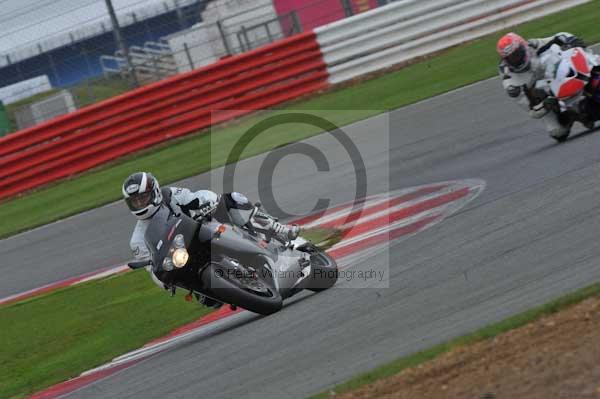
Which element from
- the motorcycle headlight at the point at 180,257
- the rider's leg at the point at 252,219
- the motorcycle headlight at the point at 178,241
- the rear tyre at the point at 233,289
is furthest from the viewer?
the rider's leg at the point at 252,219

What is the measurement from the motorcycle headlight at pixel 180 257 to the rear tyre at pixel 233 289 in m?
0.36

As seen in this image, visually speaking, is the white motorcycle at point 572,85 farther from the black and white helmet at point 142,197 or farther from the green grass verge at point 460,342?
the green grass verge at point 460,342

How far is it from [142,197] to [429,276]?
2229 millimetres

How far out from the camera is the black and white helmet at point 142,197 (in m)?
7.79

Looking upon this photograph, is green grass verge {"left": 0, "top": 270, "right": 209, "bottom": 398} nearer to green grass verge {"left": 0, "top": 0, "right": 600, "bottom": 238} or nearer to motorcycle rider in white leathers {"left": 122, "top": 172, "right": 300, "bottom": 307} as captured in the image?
motorcycle rider in white leathers {"left": 122, "top": 172, "right": 300, "bottom": 307}

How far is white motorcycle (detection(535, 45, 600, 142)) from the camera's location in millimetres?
10477

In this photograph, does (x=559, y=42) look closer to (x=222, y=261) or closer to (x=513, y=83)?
(x=513, y=83)

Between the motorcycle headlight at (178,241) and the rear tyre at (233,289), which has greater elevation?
the motorcycle headlight at (178,241)

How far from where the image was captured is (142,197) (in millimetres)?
7789

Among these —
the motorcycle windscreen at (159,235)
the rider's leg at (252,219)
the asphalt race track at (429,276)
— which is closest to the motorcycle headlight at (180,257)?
the motorcycle windscreen at (159,235)

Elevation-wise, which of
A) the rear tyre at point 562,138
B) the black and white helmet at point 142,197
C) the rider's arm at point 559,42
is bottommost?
the rear tyre at point 562,138

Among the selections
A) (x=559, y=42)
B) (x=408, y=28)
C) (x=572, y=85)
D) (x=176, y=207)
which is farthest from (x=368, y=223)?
(x=408, y=28)

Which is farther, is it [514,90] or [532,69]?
[514,90]

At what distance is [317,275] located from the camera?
8500 mm
